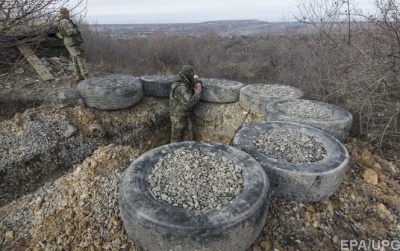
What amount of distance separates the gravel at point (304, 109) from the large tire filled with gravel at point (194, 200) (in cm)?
181

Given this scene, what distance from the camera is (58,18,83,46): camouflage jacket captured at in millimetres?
5844

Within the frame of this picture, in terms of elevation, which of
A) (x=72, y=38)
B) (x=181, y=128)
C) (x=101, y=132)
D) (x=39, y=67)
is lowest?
(x=181, y=128)

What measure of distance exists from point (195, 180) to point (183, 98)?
2.64 metres

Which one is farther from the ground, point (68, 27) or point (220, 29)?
point (68, 27)

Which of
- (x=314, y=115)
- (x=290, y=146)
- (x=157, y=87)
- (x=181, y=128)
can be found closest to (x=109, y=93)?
(x=157, y=87)

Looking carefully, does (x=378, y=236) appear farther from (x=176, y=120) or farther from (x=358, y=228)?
(x=176, y=120)

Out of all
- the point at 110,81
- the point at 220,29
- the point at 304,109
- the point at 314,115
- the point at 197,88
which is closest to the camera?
the point at 314,115

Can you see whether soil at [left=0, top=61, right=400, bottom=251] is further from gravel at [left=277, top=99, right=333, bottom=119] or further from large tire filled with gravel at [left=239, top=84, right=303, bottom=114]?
large tire filled with gravel at [left=239, top=84, right=303, bottom=114]

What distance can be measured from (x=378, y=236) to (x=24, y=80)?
8.47 m

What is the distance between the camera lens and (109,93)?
4.98m

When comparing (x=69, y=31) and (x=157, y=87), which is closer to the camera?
(x=157, y=87)

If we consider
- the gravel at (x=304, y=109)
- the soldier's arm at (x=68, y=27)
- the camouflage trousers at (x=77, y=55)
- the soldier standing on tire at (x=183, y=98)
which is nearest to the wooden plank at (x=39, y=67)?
the camouflage trousers at (x=77, y=55)

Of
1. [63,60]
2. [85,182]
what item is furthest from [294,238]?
[63,60]

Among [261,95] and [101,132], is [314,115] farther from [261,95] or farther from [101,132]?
[101,132]
